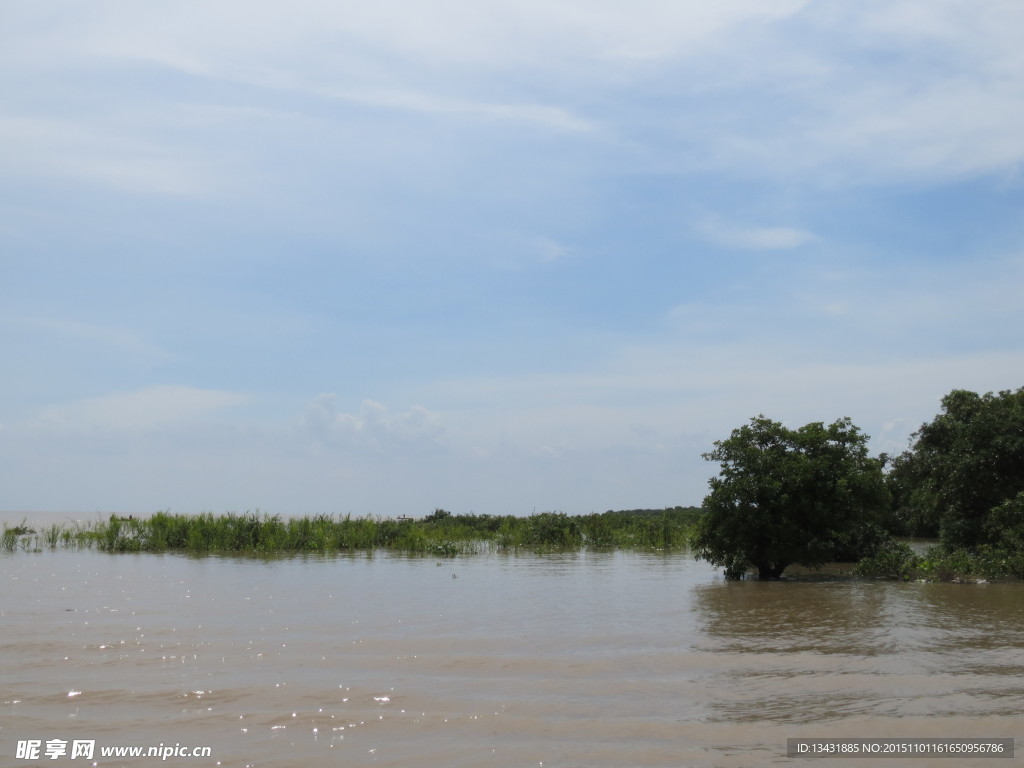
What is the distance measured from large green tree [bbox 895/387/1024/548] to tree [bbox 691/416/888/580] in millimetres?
5067

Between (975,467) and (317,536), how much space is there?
21.4 meters

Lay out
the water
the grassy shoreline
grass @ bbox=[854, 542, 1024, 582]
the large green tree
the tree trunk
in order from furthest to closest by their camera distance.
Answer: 1. the grassy shoreline
2. the large green tree
3. the tree trunk
4. grass @ bbox=[854, 542, 1024, 582]
5. the water

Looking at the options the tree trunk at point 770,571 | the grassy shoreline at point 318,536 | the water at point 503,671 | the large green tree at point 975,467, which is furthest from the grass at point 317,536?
the tree trunk at point 770,571

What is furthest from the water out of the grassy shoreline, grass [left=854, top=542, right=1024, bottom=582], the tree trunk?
the grassy shoreline

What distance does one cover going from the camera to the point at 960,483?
81.3 ft

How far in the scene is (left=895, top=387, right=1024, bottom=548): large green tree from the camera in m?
23.7

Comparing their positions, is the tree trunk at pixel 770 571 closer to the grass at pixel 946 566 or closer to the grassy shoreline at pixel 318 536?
the grass at pixel 946 566

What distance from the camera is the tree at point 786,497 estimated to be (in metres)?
19.0

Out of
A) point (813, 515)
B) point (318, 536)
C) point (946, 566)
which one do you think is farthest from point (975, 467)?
point (318, 536)

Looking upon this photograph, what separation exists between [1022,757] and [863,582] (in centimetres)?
1292

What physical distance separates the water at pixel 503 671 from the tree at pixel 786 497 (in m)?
1.78

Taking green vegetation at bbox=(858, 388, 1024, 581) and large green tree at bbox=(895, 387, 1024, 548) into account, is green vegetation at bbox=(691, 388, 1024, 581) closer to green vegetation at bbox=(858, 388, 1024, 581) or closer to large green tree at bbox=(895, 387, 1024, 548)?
green vegetation at bbox=(858, 388, 1024, 581)

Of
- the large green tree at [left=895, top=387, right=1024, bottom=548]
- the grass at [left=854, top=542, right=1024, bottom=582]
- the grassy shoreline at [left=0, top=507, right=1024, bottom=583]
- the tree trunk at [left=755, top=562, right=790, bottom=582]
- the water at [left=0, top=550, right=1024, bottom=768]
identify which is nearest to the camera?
the water at [left=0, top=550, right=1024, bottom=768]

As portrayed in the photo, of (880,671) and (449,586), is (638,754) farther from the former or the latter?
(449,586)
